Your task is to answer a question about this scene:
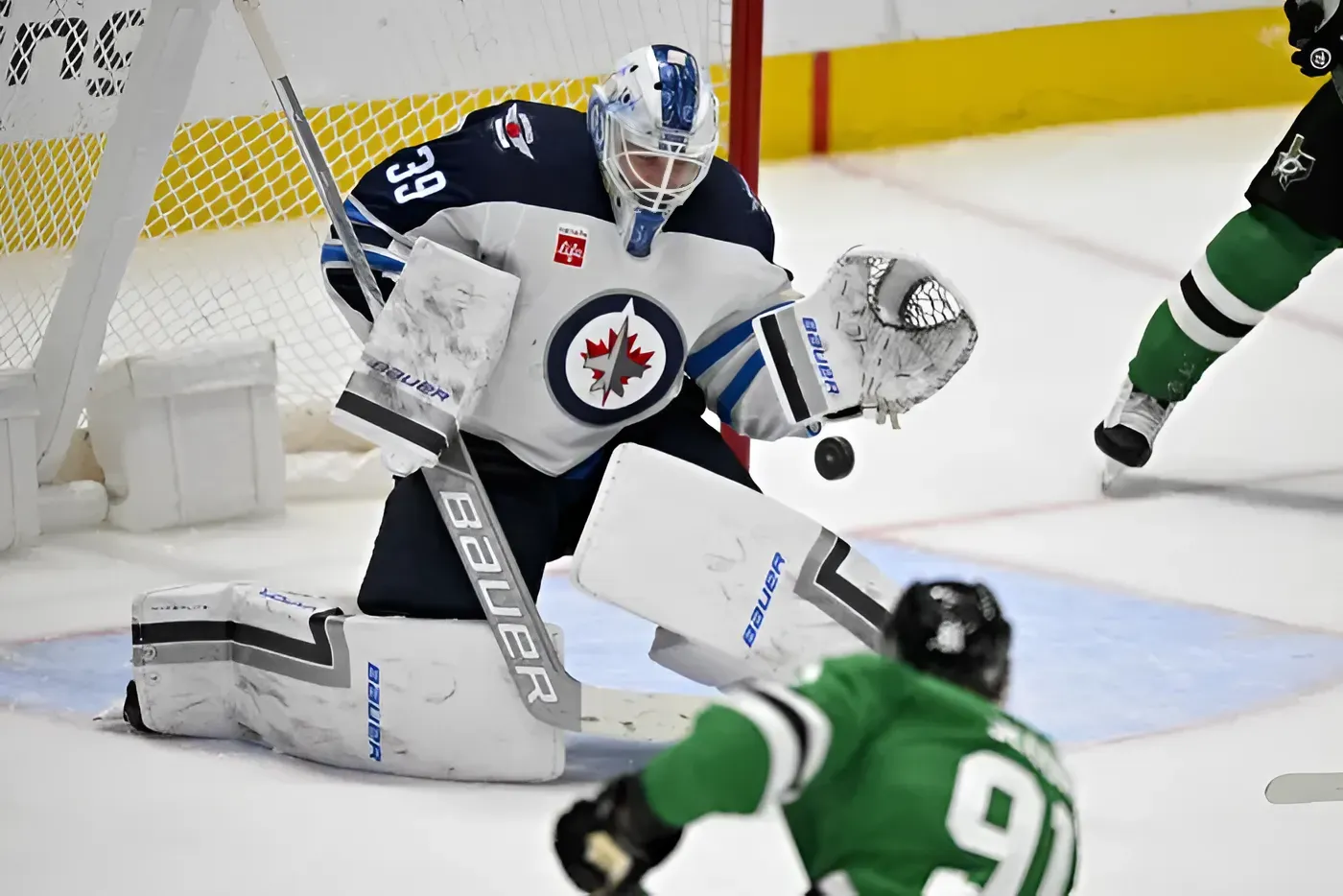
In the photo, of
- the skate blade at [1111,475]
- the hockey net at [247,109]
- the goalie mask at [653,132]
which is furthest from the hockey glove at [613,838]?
the skate blade at [1111,475]

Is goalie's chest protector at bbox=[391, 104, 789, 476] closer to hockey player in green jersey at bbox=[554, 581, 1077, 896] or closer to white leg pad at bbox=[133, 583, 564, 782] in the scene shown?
white leg pad at bbox=[133, 583, 564, 782]

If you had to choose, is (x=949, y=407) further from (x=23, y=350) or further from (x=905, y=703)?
(x=905, y=703)

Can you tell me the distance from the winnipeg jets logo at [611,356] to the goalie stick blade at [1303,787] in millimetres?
871

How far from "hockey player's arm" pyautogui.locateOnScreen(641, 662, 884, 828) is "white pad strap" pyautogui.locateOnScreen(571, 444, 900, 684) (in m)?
1.01

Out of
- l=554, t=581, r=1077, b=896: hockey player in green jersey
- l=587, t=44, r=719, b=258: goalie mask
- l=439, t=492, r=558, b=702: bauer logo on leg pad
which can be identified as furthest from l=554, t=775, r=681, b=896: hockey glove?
l=587, t=44, r=719, b=258: goalie mask

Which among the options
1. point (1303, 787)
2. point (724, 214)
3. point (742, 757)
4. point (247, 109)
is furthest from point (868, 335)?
point (247, 109)

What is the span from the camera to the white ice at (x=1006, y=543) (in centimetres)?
229

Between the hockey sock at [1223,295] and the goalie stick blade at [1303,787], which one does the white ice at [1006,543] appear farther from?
the hockey sock at [1223,295]

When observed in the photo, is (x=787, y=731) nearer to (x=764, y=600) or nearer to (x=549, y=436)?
(x=764, y=600)

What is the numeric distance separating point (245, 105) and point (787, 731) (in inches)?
97.6

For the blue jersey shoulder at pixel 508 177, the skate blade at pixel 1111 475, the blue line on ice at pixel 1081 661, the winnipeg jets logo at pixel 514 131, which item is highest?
the winnipeg jets logo at pixel 514 131

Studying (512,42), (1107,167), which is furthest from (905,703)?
(1107,167)

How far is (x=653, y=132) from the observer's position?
2402 millimetres

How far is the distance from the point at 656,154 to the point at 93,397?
153cm
